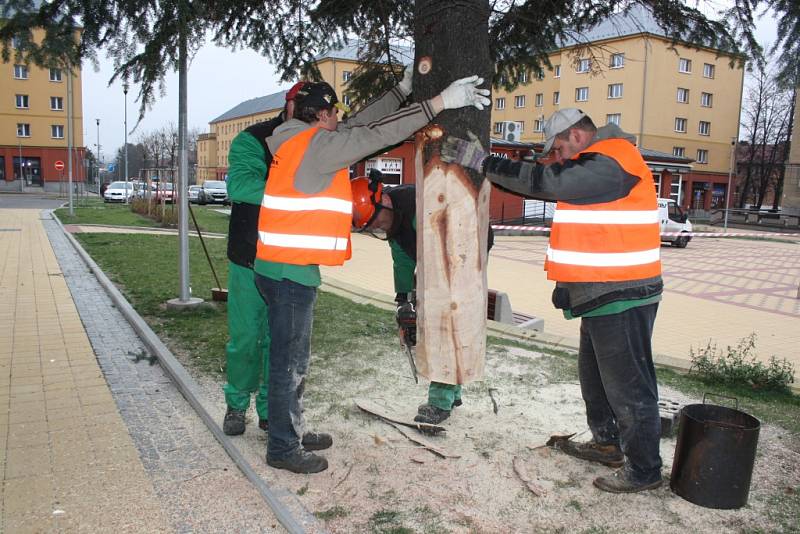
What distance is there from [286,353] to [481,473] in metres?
1.22

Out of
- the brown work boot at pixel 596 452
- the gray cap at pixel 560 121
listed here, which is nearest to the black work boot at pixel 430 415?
the brown work boot at pixel 596 452

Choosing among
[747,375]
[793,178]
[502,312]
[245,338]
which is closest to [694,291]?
[502,312]

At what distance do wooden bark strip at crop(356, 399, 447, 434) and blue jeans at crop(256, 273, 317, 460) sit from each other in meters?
0.81

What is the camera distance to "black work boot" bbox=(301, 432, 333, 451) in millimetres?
3668

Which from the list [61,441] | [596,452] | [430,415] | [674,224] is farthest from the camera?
[674,224]

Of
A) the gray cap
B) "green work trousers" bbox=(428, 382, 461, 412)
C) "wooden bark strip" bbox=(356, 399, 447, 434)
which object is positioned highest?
the gray cap

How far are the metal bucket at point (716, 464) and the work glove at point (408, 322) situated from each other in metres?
1.73

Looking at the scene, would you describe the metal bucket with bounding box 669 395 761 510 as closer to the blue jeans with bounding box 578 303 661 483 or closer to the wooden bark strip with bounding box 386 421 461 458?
the blue jeans with bounding box 578 303 661 483

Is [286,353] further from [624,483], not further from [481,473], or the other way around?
[624,483]

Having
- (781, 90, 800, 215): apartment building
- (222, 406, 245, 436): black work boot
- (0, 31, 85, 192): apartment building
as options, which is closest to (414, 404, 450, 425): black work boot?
(222, 406, 245, 436): black work boot

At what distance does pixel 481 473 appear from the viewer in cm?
344

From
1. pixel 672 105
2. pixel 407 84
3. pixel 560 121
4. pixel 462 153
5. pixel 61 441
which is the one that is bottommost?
pixel 61 441

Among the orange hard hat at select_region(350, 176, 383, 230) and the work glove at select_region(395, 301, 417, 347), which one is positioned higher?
the orange hard hat at select_region(350, 176, 383, 230)

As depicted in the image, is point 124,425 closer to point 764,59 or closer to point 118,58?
point 118,58
